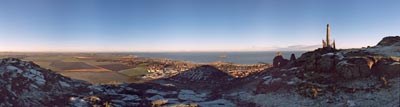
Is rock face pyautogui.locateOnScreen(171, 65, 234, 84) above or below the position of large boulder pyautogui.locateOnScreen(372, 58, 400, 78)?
below

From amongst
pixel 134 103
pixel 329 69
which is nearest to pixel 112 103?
pixel 134 103

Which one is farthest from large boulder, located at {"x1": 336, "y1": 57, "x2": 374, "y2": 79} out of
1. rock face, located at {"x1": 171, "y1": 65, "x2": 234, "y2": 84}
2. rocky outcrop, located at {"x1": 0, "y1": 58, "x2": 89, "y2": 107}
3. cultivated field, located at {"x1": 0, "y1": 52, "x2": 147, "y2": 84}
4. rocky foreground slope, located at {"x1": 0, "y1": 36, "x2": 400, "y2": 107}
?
cultivated field, located at {"x1": 0, "y1": 52, "x2": 147, "y2": 84}

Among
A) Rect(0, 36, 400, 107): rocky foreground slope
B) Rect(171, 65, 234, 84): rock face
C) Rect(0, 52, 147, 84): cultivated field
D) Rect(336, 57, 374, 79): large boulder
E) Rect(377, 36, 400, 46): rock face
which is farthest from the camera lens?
Rect(0, 52, 147, 84): cultivated field

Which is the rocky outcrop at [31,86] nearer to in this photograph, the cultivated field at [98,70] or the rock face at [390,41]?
the cultivated field at [98,70]

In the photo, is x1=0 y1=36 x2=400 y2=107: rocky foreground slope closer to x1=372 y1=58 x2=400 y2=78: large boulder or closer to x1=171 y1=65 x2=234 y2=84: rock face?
x1=372 y1=58 x2=400 y2=78: large boulder

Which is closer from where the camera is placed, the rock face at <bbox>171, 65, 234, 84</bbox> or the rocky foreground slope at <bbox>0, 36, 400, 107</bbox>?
the rocky foreground slope at <bbox>0, 36, 400, 107</bbox>

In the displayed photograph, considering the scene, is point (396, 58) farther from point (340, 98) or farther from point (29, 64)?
point (29, 64)

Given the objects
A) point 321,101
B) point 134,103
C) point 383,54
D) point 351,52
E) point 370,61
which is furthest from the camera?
point 351,52

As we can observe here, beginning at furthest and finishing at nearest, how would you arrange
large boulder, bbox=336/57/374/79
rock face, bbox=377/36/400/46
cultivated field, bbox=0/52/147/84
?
cultivated field, bbox=0/52/147/84
rock face, bbox=377/36/400/46
large boulder, bbox=336/57/374/79

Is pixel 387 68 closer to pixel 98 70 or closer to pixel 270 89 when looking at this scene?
pixel 270 89
